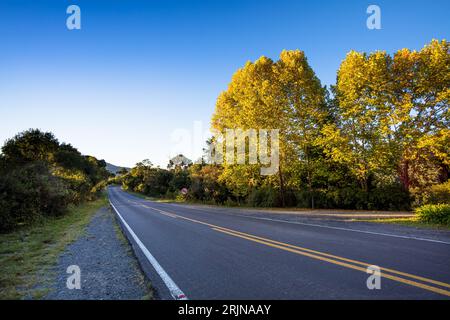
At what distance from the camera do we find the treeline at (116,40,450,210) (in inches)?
640

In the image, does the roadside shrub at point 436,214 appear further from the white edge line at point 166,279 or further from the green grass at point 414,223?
the white edge line at point 166,279

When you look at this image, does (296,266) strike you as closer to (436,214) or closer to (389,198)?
(436,214)

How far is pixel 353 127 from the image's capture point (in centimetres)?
1802

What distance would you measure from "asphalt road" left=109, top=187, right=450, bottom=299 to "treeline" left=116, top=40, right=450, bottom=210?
10.2 metres

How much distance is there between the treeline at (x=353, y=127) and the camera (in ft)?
53.4

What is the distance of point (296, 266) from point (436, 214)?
8.95 m

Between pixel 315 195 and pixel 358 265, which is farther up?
pixel 315 195

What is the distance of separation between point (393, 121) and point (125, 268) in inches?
677

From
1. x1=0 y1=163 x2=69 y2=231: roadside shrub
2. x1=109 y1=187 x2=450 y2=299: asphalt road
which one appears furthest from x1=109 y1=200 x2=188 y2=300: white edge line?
x1=0 y1=163 x2=69 y2=231: roadside shrub

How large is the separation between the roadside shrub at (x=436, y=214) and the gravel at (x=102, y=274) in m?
11.4

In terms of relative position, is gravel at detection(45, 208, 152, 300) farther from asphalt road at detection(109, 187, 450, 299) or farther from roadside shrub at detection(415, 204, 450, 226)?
roadside shrub at detection(415, 204, 450, 226)

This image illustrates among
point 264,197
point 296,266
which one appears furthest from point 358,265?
point 264,197
